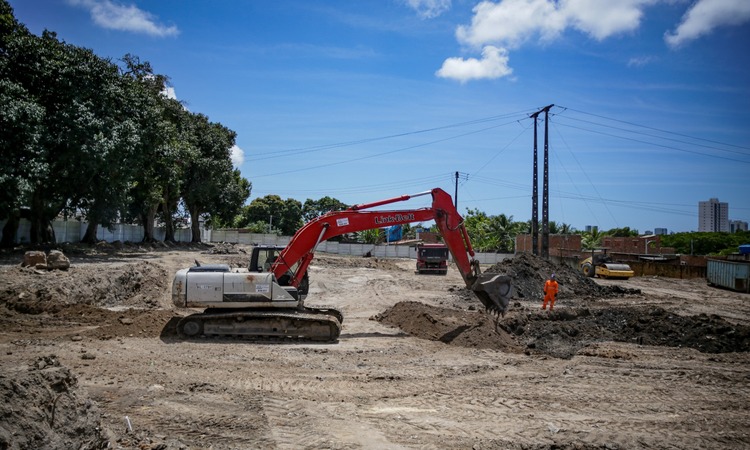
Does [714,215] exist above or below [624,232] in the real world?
above

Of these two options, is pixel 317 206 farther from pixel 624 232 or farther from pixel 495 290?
pixel 495 290

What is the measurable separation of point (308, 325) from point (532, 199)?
24531 mm

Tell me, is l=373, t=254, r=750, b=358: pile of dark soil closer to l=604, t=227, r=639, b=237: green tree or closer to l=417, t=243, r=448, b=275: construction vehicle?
l=417, t=243, r=448, b=275: construction vehicle

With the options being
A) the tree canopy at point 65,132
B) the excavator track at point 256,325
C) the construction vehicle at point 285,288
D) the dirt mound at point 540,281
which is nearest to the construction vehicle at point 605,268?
the dirt mound at point 540,281

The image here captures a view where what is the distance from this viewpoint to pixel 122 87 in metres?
30.1

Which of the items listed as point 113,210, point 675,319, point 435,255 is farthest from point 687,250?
point 113,210

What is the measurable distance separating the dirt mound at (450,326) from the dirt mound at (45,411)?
8.67 metres

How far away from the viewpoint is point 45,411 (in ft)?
15.7

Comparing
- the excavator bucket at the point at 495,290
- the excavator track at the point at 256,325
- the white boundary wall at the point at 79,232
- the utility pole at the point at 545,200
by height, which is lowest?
the excavator track at the point at 256,325

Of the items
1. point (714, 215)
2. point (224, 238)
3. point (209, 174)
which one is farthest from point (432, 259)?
point (714, 215)

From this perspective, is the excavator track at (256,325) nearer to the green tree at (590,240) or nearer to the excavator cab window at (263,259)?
the excavator cab window at (263,259)

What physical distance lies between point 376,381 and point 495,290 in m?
4.76

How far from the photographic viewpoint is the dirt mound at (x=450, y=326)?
12.2 m

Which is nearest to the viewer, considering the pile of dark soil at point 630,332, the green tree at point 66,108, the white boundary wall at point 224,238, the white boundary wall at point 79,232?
the pile of dark soil at point 630,332
